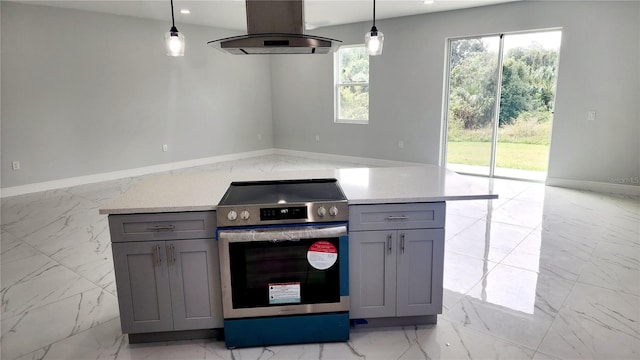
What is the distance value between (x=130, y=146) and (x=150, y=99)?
86 centimetres

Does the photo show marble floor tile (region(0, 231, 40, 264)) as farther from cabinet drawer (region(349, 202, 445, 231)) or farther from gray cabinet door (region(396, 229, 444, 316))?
gray cabinet door (region(396, 229, 444, 316))

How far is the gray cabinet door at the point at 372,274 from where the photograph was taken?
2072mm

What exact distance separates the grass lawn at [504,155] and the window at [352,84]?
5.80ft

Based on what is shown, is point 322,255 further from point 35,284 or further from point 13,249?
point 13,249

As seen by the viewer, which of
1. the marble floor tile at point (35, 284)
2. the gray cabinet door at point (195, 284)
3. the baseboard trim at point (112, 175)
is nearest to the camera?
the gray cabinet door at point (195, 284)

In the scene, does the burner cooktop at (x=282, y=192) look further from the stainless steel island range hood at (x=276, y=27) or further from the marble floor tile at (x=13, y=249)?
the marble floor tile at (x=13, y=249)

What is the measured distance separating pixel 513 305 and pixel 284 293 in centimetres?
150

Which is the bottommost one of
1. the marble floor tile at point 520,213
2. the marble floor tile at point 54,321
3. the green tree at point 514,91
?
the marble floor tile at point 54,321

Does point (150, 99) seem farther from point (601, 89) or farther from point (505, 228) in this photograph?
point (601, 89)

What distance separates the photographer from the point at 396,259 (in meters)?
2.11

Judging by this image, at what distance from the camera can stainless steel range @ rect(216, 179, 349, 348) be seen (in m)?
1.91

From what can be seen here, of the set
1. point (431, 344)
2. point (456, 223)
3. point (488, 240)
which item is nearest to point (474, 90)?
point (456, 223)

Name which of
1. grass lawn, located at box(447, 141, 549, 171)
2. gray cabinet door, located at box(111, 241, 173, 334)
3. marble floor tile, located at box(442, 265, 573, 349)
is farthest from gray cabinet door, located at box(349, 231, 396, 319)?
grass lawn, located at box(447, 141, 549, 171)

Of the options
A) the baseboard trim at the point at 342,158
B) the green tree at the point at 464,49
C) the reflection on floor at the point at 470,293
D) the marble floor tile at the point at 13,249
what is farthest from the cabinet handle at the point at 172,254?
the green tree at the point at 464,49
